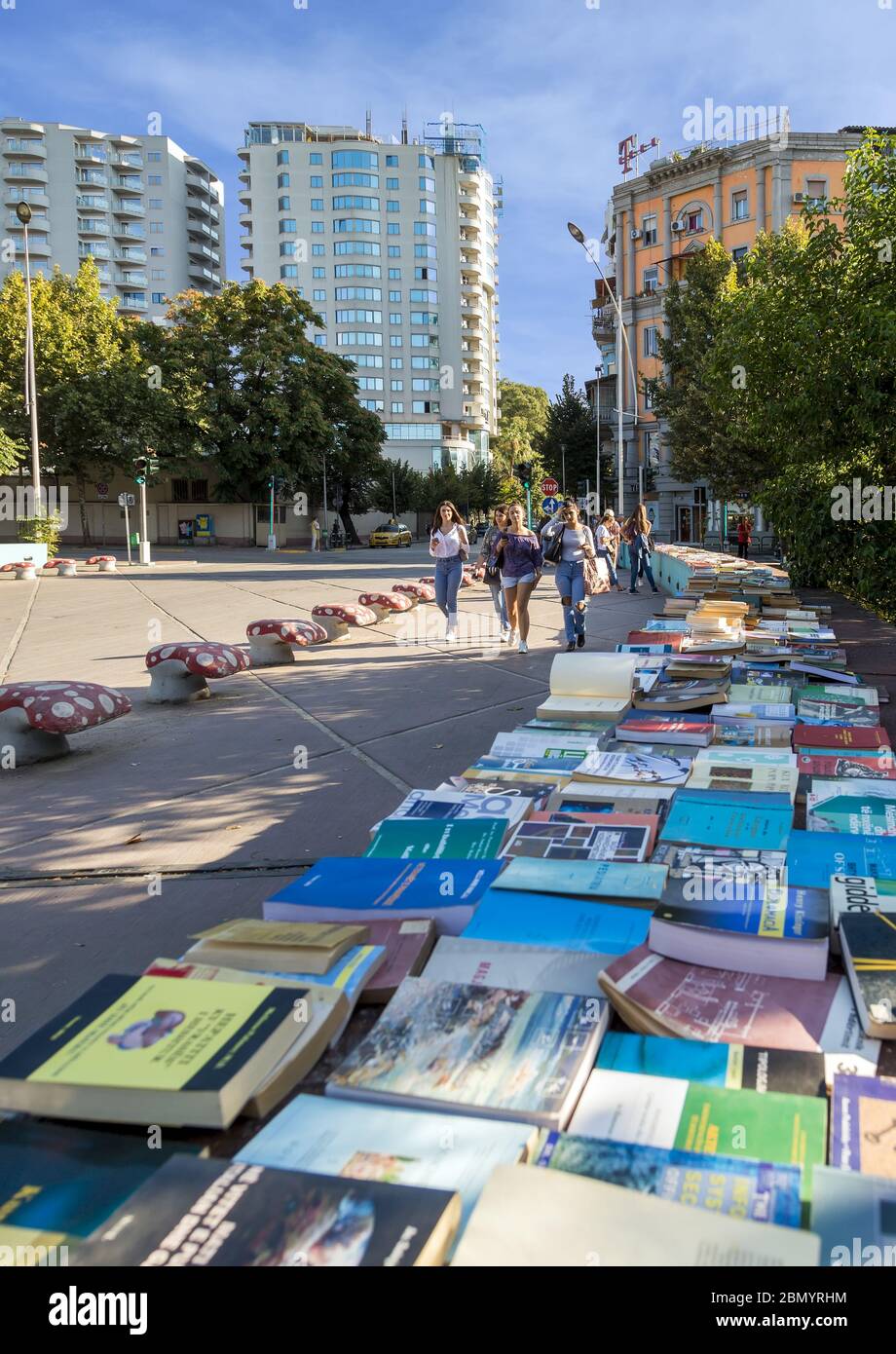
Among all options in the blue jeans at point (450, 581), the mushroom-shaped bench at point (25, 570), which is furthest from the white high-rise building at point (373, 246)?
the blue jeans at point (450, 581)

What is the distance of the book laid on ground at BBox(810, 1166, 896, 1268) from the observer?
5.08ft

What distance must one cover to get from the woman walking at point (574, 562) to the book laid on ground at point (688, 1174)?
940 centimetres

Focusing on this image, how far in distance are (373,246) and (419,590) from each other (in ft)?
255

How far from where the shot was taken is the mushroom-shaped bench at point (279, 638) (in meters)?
10.8

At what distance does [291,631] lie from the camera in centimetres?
1075

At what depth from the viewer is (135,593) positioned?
70.4 ft

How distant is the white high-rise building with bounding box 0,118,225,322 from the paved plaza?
285 feet

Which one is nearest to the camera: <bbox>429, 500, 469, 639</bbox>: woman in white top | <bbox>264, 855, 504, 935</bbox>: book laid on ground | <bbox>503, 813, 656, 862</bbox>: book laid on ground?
<bbox>264, 855, 504, 935</bbox>: book laid on ground

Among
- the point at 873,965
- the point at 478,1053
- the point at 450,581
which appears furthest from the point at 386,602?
the point at 478,1053

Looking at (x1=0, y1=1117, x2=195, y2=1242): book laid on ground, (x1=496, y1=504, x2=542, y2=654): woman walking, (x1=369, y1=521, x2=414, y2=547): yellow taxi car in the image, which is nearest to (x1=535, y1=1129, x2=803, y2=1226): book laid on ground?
(x1=0, y1=1117, x2=195, y2=1242): book laid on ground

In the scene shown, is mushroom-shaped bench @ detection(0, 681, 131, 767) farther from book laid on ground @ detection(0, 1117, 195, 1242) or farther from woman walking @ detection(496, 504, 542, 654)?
woman walking @ detection(496, 504, 542, 654)

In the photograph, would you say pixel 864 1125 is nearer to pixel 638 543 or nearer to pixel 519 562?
pixel 519 562
